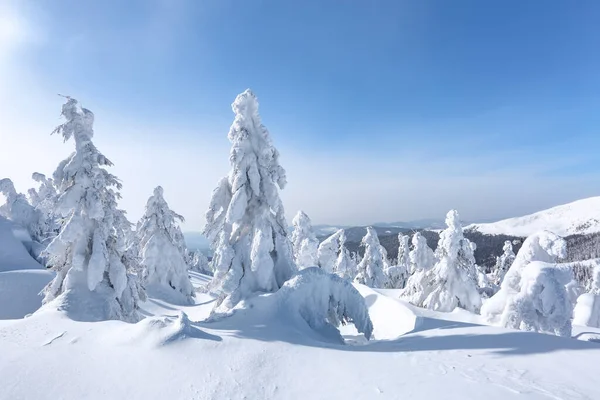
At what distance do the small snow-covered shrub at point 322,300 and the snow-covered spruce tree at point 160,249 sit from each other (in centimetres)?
2059

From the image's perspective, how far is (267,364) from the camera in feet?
29.7

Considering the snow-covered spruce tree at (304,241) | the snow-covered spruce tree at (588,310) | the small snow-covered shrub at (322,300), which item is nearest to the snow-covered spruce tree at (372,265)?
the snow-covered spruce tree at (304,241)

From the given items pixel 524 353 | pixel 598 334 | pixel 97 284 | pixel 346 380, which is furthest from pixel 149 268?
pixel 598 334

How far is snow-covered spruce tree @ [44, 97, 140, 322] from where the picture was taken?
14.6 m

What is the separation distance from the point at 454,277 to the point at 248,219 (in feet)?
57.9

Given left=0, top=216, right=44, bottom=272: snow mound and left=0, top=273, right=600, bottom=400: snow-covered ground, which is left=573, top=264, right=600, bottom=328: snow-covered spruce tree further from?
left=0, top=216, right=44, bottom=272: snow mound

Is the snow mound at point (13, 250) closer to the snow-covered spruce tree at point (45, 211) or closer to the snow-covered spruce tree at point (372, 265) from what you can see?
the snow-covered spruce tree at point (45, 211)

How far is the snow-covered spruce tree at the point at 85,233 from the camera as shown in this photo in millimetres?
14609

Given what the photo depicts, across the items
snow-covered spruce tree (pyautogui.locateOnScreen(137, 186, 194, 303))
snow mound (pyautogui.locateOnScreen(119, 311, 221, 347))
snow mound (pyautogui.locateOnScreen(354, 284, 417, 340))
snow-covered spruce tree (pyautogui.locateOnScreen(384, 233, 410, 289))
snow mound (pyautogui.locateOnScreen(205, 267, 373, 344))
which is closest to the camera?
snow mound (pyautogui.locateOnScreen(119, 311, 221, 347))

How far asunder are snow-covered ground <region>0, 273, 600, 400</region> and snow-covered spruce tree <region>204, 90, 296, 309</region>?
3.20 metres

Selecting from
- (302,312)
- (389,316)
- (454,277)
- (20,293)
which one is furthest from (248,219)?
(20,293)

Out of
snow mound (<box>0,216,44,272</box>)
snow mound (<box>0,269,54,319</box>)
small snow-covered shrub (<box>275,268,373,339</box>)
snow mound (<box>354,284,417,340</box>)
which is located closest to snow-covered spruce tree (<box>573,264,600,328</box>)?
snow mound (<box>354,284,417,340</box>)

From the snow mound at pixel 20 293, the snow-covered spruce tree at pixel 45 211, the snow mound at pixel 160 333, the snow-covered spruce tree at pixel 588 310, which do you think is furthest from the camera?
the snow-covered spruce tree at pixel 45 211

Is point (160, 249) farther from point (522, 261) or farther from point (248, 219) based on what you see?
point (522, 261)
